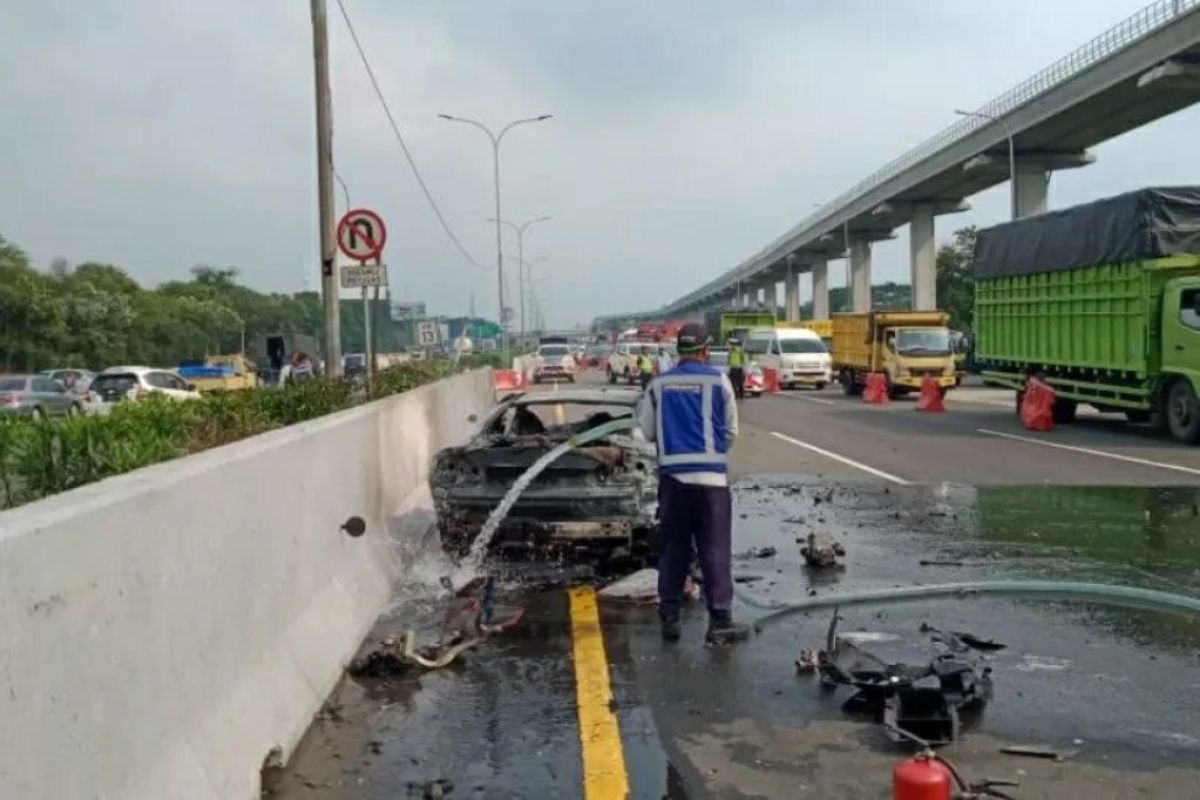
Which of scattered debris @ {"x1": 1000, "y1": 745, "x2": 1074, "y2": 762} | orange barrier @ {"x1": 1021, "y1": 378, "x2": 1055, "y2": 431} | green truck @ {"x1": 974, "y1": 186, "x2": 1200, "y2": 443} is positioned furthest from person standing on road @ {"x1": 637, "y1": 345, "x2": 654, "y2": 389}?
scattered debris @ {"x1": 1000, "y1": 745, "x2": 1074, "y2": 762}

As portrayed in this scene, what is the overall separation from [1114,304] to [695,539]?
52.5 feet

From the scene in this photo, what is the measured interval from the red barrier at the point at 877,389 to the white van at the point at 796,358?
6.44 meters

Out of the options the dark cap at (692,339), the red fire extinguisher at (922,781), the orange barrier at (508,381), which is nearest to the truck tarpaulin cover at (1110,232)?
the dark cap at (692,339)

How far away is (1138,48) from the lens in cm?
4025

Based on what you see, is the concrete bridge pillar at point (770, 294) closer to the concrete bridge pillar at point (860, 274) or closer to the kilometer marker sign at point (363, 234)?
the concrete bridge pillar at point (860, 274)

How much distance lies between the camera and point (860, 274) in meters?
86.6

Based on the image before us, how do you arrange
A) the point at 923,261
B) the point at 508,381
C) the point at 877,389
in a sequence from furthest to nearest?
1. the point at 923,261
2. the point at 508,381
3. the point at 877,389

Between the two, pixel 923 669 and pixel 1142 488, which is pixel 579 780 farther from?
pixel 1142 488

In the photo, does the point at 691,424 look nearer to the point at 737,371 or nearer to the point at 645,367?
the point at 737,371

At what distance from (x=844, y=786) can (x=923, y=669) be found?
1234 mm

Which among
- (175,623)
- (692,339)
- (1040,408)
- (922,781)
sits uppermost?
(692,339)

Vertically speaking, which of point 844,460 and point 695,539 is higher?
point 695,539

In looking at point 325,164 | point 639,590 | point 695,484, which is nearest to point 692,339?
point 695,484

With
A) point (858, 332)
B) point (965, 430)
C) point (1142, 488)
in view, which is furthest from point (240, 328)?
point (1142, 488)
